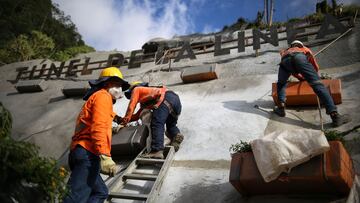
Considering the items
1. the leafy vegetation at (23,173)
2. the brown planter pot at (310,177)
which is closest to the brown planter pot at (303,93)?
the brown planter pot at (310,177)

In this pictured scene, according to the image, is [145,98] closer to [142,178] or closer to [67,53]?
[142,178]

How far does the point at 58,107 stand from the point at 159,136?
5514 mm

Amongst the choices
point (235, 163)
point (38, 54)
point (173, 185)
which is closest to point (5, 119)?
point (235, 163)

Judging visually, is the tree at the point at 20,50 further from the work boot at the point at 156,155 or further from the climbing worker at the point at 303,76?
the climbing worker at the point at 303,76

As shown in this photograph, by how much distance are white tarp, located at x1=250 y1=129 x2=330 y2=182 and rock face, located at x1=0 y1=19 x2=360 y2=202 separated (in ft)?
1.48

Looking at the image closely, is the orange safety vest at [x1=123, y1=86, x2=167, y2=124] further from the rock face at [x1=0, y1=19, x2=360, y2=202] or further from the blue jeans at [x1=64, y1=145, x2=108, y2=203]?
the blue jeans at [x1=64, y1=145, x2=108, y2=203]

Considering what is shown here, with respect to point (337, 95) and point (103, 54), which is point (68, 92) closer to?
point (337, 95)

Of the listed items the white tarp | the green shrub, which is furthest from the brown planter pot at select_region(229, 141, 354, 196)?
the green shrub

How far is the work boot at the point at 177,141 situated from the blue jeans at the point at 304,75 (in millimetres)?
1790

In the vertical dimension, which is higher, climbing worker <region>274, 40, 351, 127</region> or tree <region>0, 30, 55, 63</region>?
tree <region>0, 30, 55, 63</region>

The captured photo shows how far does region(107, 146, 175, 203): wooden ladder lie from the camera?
3943 millimetres

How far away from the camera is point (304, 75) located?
5293 millimetres

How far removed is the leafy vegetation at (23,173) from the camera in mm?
1975

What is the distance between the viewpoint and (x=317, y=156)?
2.93 m
